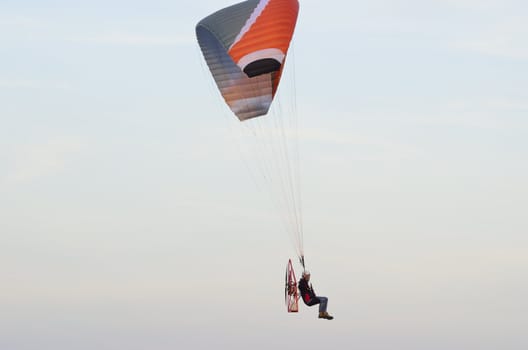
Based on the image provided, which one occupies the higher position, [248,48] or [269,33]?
[269,33]

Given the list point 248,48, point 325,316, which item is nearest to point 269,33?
point 248,48

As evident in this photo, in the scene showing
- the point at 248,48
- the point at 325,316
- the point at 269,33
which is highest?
the point at 269,33

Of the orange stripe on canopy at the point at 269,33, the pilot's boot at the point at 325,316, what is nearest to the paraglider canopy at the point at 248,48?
the orange stripe on canopy at the point at 269,33

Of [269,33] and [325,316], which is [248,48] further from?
[325,316]

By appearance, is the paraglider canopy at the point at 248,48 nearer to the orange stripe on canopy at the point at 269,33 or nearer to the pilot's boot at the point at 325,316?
the orange stripe on canopy at the point at 269,33

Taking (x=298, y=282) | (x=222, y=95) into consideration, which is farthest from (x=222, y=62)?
(x=298, y=282)

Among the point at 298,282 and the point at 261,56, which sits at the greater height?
the point at 261,56

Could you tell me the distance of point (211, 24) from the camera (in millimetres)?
66438

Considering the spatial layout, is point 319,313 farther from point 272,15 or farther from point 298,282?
point 272,15

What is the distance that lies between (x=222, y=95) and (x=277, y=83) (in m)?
2.14

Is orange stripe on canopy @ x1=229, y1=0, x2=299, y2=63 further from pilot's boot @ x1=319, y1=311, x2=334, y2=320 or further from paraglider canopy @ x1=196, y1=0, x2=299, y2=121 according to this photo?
pilot's boot @ x1=319, y1=311, x2=334, y2=320

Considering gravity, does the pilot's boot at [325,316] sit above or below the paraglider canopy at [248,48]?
below

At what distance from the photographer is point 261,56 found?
64562 mm

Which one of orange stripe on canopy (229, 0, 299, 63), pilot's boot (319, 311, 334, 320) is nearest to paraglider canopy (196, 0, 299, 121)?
orange stripe on canopy (229, 0, 299, 63)
